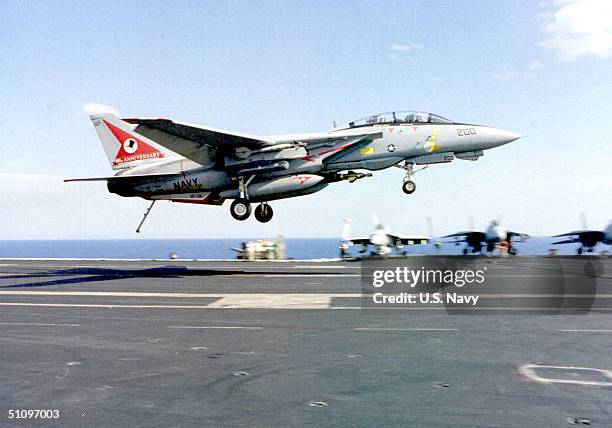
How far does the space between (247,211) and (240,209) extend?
387mm

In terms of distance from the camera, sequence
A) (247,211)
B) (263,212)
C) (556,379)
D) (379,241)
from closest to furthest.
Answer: (556,379)
(247,211)
(263,212)
(379,241)

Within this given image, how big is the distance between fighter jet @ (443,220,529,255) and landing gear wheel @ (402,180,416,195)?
23509 mm

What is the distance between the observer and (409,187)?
2362 cm

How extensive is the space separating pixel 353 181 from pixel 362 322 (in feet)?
44.7

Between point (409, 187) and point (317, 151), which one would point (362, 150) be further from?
point (409, 187)

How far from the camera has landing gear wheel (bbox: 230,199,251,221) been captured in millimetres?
25047

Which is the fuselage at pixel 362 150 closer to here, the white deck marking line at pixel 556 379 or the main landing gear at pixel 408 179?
the main landing gear at pixel 408 179

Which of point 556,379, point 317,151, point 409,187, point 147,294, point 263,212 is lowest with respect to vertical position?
point 556,379

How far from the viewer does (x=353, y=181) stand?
2486cm

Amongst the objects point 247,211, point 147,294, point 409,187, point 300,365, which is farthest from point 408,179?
point 300,365

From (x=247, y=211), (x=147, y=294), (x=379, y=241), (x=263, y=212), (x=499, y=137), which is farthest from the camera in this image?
(x=379, y=241)

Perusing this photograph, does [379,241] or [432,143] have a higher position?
[432,143]

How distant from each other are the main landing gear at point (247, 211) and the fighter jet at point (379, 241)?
11507 millimetres

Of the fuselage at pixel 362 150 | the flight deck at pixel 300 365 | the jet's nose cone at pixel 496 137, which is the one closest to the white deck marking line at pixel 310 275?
the fuselage at pixel 362 150
